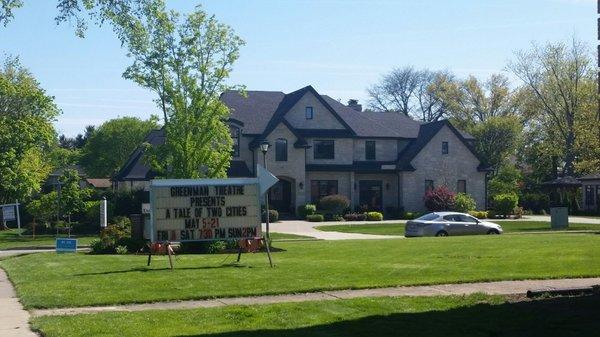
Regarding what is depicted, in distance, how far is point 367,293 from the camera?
1402cm

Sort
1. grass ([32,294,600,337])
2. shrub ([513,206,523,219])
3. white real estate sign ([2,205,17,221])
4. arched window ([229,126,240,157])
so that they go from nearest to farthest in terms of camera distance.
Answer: grass ([32,294,600,337]) → white real estate sign ([2,205,17,221]) → arched window ([229,126,240,157]) → shrub ([513,206,523,219])

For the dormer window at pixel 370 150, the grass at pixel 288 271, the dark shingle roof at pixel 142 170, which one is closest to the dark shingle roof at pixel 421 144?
the dormer window at pixel 370 150

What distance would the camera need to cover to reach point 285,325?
10477mm

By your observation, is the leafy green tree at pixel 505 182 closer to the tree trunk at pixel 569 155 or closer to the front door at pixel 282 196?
the tree trunk at pixel 569 155

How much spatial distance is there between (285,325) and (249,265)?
9533mm

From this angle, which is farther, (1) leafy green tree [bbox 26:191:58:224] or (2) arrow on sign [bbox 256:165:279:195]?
(1) leafy green tree [bbox 26:191:58:224]

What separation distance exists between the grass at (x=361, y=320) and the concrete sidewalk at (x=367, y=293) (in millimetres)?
773

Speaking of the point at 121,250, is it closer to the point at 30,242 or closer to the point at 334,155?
the point at 30,242

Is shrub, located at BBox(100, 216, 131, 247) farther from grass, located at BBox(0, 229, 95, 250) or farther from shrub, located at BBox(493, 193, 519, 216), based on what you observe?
shrub, located at BBox(493, 193, 519, 216)

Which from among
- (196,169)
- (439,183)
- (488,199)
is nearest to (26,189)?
(196,169)

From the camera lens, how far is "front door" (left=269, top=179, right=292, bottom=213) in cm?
5825

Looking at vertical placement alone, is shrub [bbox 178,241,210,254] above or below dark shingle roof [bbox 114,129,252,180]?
below

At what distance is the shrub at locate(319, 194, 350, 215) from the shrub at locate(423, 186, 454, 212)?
611 centimetres

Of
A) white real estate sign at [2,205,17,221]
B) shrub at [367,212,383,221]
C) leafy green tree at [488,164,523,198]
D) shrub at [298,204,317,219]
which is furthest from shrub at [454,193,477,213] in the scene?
white real estate sign at [2,205,17,221]
